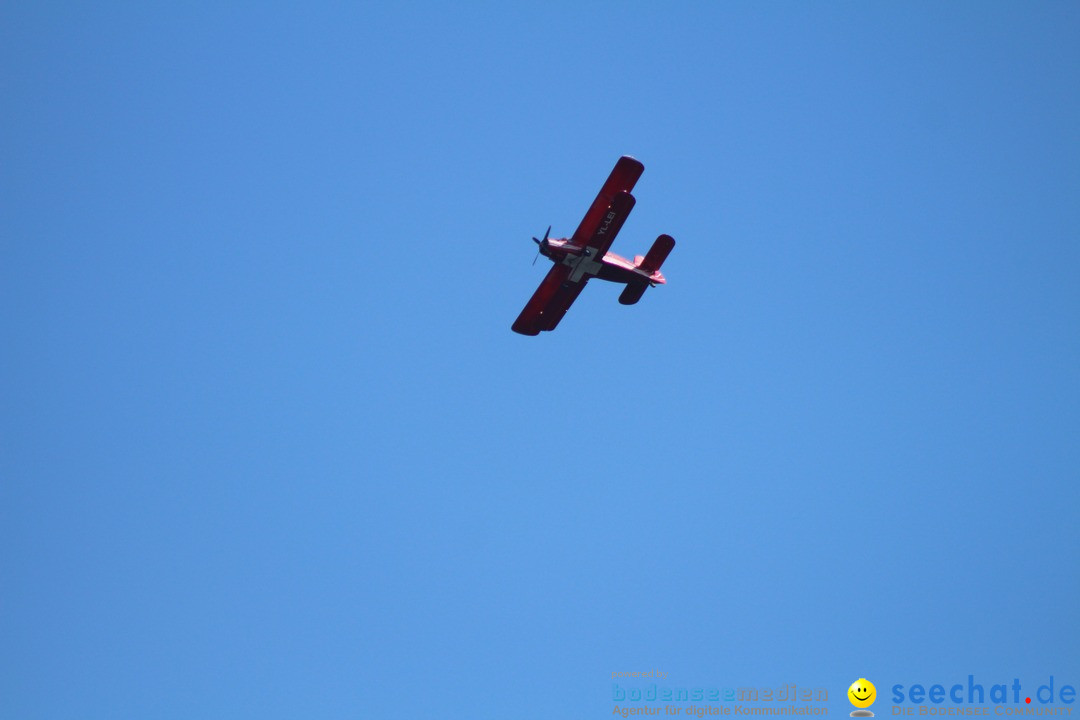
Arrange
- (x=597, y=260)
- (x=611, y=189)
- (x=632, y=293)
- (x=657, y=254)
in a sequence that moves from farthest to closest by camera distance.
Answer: (x=632, y=293), (x=657, y=254), (x=597, y=260), (x=611, y=189)

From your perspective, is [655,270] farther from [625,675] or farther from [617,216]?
[625,675]

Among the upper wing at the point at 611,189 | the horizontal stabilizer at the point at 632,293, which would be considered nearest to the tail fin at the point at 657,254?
the horizontal stabilizer at the point at 632,293

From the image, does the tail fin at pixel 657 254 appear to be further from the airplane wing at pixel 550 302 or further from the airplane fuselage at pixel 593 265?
the airplane wing at pixel 550 302

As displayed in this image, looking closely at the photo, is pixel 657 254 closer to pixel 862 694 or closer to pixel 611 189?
pixel 611 189

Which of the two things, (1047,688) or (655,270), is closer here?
(1047,688)

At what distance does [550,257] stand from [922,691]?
1558 centimetres

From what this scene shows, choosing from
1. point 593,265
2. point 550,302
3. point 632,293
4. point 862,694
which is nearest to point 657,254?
point 632,293

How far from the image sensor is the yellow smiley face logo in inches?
1075

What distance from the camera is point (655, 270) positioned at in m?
29.5

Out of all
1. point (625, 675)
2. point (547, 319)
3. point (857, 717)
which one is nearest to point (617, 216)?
point (547, 319)

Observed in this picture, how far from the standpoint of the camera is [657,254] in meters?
29.3

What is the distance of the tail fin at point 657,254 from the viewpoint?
95.4 feet

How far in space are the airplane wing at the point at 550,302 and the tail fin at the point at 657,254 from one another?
199 centimetres

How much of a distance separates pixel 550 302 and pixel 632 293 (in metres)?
2.49
